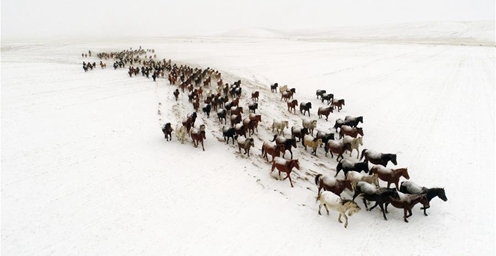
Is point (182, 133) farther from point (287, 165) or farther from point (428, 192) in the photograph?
point (428, 192)

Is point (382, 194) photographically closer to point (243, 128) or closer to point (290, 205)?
point (290, 205)

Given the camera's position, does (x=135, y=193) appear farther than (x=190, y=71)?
No

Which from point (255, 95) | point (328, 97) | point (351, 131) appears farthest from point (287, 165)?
point (328, 97)

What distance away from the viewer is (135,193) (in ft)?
31.6

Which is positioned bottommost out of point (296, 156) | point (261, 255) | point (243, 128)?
point (261, 255)

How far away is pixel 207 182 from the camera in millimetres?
10430

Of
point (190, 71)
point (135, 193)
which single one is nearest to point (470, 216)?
point (135, 193)

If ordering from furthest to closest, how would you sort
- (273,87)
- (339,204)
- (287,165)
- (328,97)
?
(273,87) → (328,97) → (287,165) → (339,204)

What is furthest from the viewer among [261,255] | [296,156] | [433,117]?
[433,117]

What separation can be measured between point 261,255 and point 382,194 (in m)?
4.14

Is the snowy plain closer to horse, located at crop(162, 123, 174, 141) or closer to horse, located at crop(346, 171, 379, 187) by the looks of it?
horse, located at crop(162, 123, 174, 141)

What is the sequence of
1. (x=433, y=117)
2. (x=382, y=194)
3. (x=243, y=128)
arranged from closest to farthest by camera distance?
(x=382, y=194) < (x=243, y=128) < (x=433, y=117)

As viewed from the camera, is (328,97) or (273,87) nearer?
(328,97)

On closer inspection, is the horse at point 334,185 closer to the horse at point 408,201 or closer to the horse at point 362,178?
the horse at point 362,178
